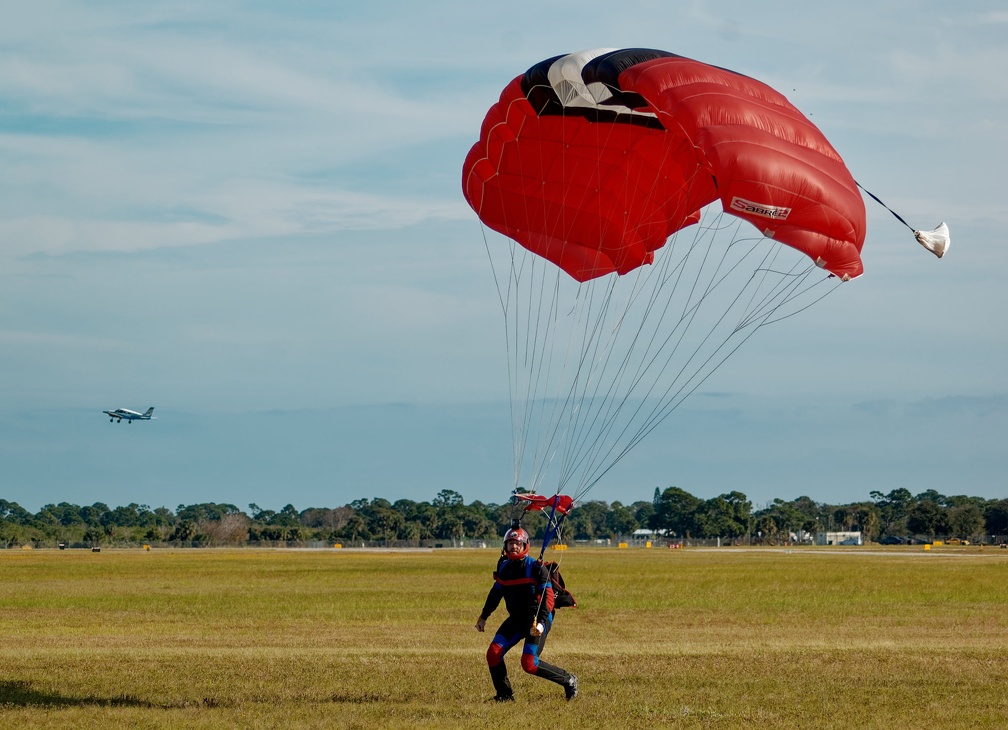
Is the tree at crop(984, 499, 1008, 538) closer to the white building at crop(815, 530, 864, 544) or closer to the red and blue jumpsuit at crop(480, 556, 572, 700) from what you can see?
the white building at crop(815, 530, 864, 544)

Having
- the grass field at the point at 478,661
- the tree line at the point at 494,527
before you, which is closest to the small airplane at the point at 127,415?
the tree line at the point at 494,527

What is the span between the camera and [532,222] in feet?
55.0

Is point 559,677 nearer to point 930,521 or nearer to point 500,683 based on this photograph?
point 500,683

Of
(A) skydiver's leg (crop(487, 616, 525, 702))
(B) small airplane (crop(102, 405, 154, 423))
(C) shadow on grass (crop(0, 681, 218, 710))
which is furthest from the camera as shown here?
(B) small airplane (crop(102, 405, 154, 423))

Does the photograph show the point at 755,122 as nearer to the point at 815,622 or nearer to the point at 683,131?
the point at 683,131

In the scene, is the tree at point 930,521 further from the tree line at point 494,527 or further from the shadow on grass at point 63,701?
the shadow on grass at point 63,701

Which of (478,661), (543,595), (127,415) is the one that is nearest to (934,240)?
(543,595)

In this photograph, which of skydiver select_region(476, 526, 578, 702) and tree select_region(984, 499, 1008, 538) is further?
tree select_region(984, 499, 1008, 538)

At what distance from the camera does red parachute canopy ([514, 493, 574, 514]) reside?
12.7 m

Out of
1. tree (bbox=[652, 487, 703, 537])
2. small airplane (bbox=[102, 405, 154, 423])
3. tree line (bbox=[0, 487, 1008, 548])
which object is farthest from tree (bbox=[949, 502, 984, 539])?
small airplane (bbox=[102, 405, 154, 423])

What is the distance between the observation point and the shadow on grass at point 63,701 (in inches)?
468

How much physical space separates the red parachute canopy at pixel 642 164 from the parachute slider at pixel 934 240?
80 centimetres

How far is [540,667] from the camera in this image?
12070mm

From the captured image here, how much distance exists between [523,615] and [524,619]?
0.04 metres
